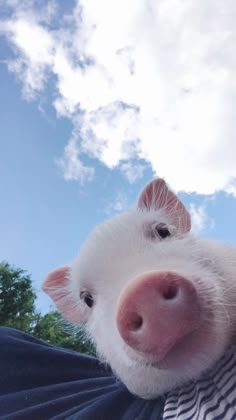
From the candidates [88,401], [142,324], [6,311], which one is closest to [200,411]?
[142,324]

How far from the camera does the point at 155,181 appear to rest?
1.52 metres

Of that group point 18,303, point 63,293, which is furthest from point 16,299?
point 63,293

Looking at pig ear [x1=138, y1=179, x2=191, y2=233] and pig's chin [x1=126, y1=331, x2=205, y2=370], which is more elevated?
pig ear [x1=138, y1=179, x2=191, y2=233]

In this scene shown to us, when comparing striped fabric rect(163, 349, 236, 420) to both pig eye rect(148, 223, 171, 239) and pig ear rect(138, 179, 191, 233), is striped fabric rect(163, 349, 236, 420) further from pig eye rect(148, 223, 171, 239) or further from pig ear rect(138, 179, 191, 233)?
pig ear rect(138, 179, 191, 233)

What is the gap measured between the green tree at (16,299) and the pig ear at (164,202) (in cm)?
635

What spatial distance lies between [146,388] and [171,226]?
0.49 metres

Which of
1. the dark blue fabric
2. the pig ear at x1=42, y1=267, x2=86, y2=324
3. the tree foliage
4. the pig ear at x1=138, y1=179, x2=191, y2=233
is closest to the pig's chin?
the dark blue fabric

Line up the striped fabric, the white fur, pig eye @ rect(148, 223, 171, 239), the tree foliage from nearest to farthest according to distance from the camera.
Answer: the striped fabric < the white fur < pig eye @ rect(148, 223, 171, 239) < the tree foliage

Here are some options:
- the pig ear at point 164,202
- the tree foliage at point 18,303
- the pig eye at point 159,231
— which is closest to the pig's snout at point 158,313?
the pig eye at point 159,231

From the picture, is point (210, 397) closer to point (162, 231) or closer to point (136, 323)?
point (136, 323)

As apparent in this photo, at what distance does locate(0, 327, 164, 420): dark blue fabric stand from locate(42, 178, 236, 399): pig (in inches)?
2.8

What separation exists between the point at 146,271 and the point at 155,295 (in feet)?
0.31

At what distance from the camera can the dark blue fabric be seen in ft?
3.54

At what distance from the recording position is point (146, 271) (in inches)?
36.8
